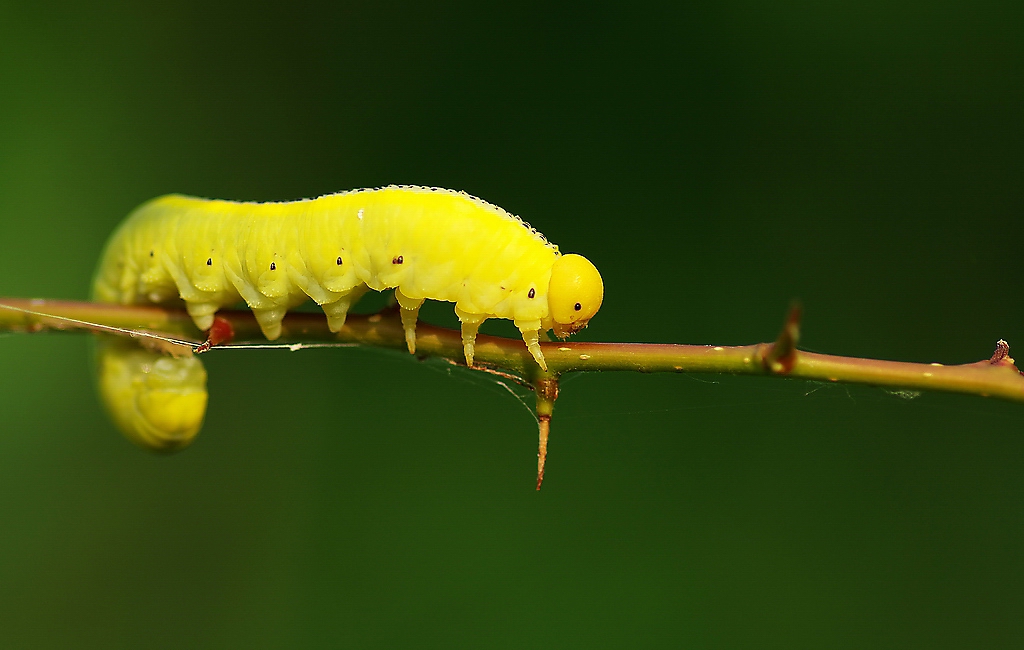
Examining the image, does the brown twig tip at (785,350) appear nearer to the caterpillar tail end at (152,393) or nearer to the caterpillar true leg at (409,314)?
the caterpillar true leg at (409,314)

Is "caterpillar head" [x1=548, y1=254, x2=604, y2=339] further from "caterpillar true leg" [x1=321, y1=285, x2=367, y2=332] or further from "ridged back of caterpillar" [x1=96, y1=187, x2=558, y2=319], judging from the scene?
"caterpillar true leg" [x1=321, y1=285, x2=367, y2=332]

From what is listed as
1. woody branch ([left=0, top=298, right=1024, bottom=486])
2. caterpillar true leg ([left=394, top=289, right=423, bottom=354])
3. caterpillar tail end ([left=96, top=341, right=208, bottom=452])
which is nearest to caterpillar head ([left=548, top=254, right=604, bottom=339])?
woody branch ([left=0, top=298, right=1024, bottom=486])

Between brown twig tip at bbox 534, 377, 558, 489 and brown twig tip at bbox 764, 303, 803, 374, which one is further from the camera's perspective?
brown twig tip at bbox 534, 377, 558, 489

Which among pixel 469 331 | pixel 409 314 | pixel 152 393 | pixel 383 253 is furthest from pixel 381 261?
pixel 152 393

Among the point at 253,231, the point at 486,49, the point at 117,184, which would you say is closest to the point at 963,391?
the point at 253,231

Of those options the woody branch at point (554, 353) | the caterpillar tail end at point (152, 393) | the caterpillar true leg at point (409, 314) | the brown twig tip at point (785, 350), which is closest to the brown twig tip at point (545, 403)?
the woody branch at point (554, 353)

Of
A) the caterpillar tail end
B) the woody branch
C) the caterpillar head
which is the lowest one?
the caterpillar tail end

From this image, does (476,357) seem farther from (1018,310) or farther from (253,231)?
(1018,310)
